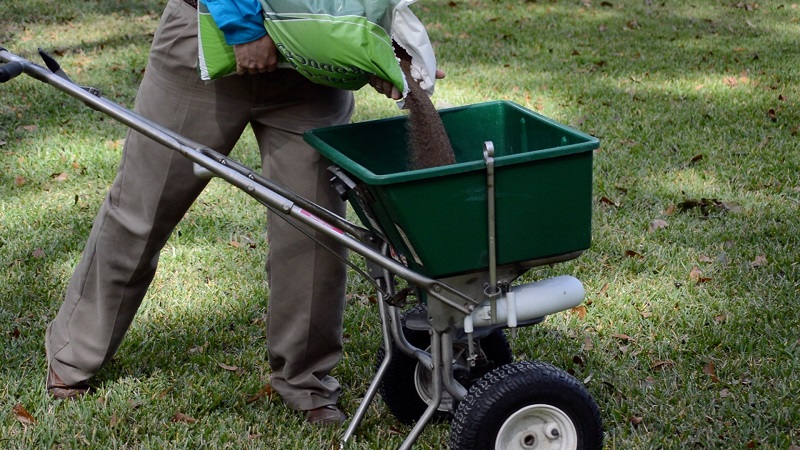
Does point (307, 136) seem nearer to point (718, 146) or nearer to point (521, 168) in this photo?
point (521, 168)

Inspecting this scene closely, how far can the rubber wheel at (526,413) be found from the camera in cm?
→ 254

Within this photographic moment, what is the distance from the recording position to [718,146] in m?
5.67

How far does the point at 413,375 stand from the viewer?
3111 millimetres

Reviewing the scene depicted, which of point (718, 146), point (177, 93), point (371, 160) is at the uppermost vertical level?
point (177, 93)

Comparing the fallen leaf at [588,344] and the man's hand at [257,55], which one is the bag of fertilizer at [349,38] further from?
the fallen leaf at [588,344]

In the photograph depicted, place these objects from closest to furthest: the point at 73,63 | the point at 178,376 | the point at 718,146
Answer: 1. the point at 178,376
2. the point at 718,146
3. the point at 73,63

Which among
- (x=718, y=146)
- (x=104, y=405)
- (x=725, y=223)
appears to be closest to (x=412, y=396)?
(x=104, y=405)

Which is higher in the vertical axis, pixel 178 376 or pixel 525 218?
pixel 525 218

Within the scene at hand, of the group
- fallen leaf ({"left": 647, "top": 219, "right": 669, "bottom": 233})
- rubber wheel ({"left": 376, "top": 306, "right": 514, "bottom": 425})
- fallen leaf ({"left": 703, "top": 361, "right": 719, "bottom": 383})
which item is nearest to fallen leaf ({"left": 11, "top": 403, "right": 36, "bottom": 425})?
rubber wheel ({"left": 376, "top": 306, "right": 514, "bottom": 425})

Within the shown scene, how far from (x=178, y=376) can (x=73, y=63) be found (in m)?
4.86

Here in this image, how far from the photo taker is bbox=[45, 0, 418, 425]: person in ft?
9.39

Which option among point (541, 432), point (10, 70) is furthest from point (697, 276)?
point (10, 70)

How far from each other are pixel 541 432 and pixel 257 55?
1223mm

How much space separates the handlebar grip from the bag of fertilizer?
65 cm
